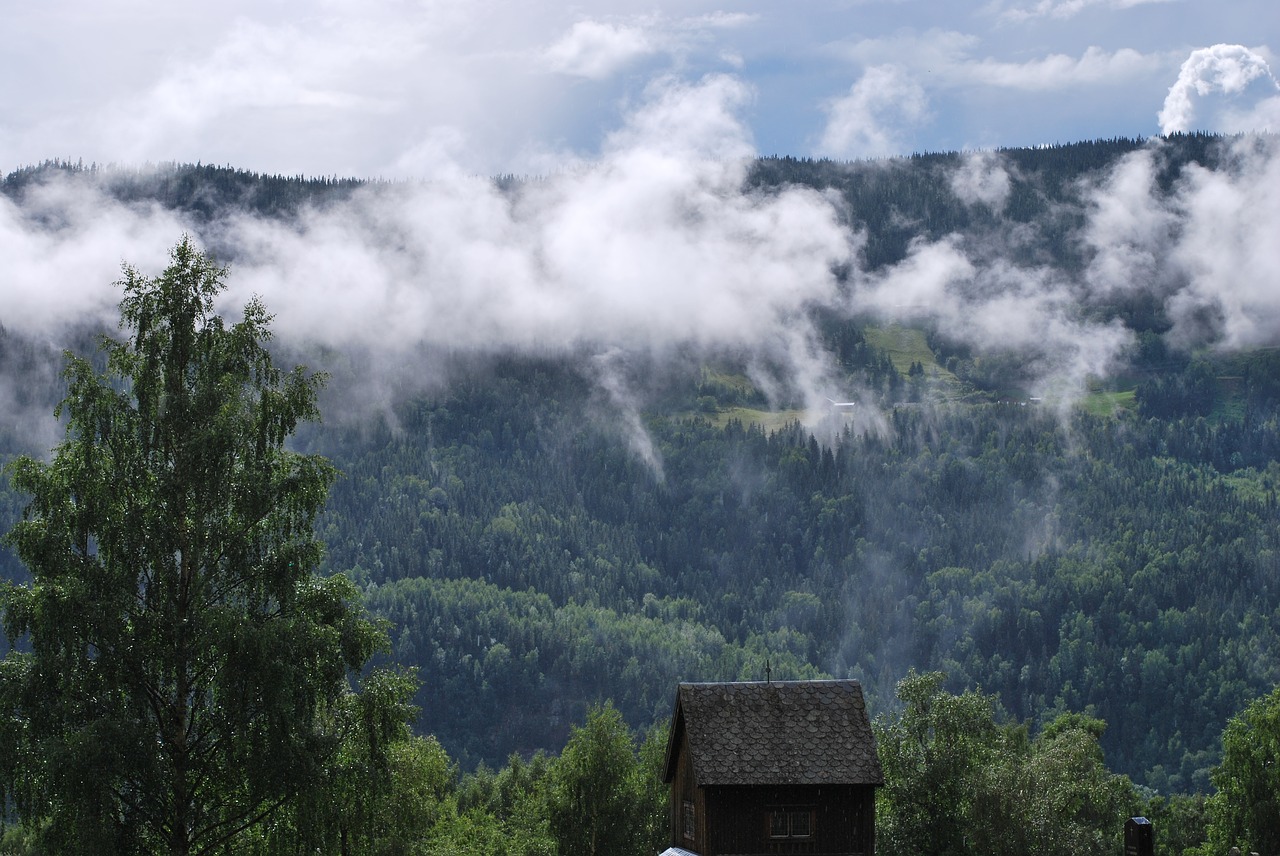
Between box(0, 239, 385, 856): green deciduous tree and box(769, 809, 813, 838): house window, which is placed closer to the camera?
box(0, 239, 385, 856): green deciduous tree

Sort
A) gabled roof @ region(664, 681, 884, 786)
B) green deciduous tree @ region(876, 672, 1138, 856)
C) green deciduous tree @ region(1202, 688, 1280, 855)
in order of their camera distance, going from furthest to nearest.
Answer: green deciduous tree @ region(1202, 688, 1280, 855)
green deciduous tree @ region(876, 672, 1138, 856)
gabled roof @ region(664, 681, 884, 786)

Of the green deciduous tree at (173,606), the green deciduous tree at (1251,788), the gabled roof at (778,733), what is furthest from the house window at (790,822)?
the green deciduous tree at (1251,788)

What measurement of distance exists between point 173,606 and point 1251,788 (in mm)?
63740

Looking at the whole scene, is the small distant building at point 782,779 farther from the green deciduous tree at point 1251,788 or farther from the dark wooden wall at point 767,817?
the green deciduous tree at point 1251,788

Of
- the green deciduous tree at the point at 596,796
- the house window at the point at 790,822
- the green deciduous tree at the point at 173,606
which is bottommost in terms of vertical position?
the green deciduous tree at the point at 596,796

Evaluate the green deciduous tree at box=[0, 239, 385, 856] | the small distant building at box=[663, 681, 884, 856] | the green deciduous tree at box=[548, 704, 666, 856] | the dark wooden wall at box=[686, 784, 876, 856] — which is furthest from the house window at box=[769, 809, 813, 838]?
the green deciduous tree at box=[0, 239, 385, 856]

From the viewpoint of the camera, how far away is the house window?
63.4 metres

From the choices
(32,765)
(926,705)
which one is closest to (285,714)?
(32,765)

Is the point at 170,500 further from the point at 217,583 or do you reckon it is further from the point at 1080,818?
the point at 1080,818

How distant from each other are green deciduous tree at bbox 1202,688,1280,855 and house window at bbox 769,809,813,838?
103ft

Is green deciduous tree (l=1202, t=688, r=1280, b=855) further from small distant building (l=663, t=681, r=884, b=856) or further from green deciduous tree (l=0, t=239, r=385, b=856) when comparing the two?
green deciduous tree (l=0, t=239, r=385, b=856)

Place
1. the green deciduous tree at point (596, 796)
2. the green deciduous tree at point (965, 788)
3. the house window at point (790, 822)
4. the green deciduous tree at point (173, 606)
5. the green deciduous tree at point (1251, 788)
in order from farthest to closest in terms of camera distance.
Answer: the green deciduous tree at point (596, 796) < the green deciduous tree at point (1251, 788) < the green deciduous tree at point (965, 788) < the house window at point (790, 822) < the green deciduous tree at point (173, 606)

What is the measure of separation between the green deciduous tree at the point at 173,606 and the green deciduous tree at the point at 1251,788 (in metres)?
58.5

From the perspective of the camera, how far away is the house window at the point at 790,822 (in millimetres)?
63406
